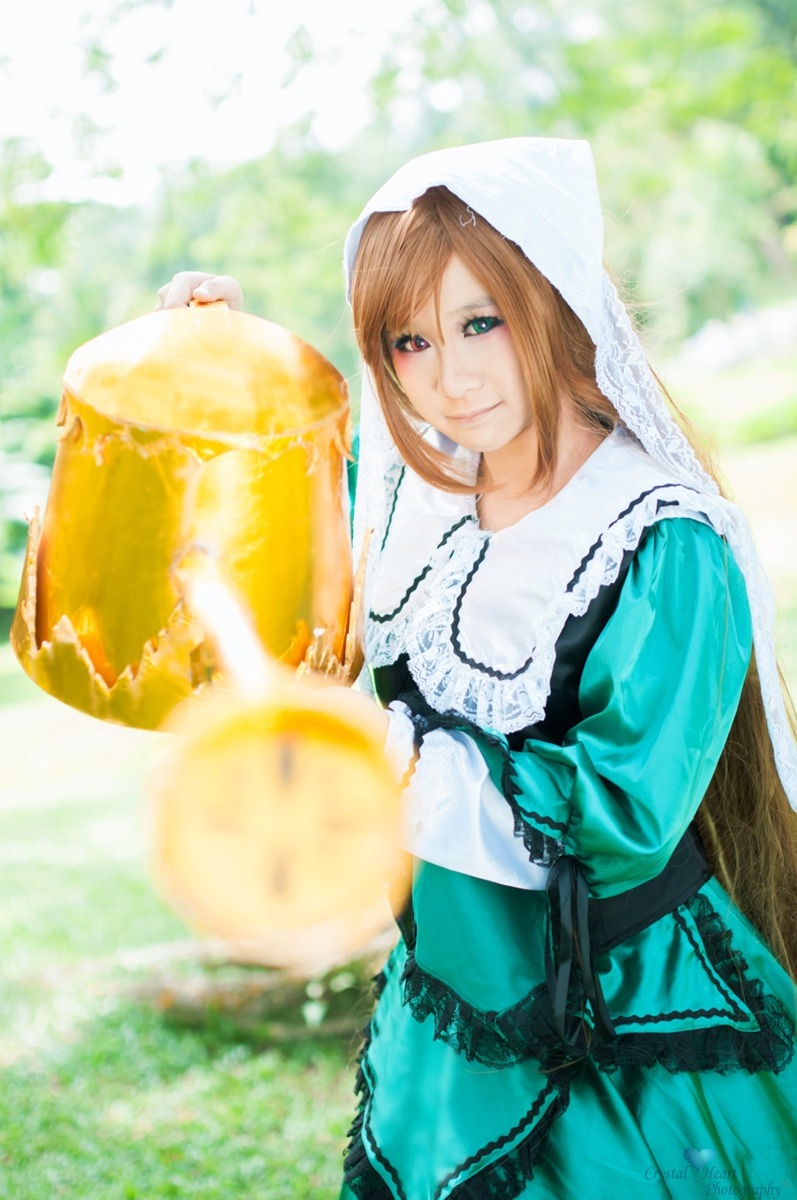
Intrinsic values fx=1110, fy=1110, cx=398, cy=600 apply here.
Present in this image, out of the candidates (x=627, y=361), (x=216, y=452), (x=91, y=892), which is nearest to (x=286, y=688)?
(x=216, y=452)

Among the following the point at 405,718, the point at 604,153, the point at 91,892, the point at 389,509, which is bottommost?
the point at 91,892

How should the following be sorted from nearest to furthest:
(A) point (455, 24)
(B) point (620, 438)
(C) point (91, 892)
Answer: (B) point (620, 438) → (C) point (91, 892) → (A) point (455, 24)

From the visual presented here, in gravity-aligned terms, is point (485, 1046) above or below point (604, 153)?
below

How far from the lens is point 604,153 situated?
7.52m

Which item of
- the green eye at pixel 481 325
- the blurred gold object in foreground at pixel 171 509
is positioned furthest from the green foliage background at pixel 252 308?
the blurred gold object in foreground at pixel 171 509

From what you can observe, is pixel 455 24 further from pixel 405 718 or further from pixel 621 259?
pixel 405 718

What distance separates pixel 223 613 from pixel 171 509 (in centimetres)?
11

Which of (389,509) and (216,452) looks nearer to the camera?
(216,452)

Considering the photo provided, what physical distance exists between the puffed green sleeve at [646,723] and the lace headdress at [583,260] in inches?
3.4

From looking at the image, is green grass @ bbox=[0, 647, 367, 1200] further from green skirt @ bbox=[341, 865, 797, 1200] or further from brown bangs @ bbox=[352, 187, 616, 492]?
brown bangs @ bbox=[352, 187, 616, 492]

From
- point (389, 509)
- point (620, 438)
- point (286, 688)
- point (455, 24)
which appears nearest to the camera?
point (286, 688)

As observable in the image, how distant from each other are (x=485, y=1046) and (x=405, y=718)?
14.2 inches

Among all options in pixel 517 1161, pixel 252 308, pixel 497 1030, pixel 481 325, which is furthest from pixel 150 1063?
pixel 252 308

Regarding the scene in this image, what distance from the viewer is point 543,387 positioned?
1325mm
